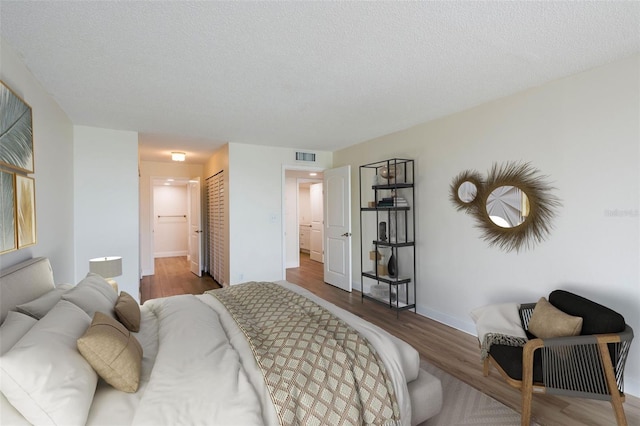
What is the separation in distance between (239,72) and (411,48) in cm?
125

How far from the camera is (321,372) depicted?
1.48m

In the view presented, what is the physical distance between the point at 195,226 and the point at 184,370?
561 centimetres

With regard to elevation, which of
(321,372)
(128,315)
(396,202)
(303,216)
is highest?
(396,202)

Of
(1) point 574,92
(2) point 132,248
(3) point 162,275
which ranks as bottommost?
(3) point 162,275

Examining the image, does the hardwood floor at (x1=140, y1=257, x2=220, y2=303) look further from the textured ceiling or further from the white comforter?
the white comforter

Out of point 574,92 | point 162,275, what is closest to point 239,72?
point 574,92

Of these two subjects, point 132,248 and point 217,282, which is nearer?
point 132,248

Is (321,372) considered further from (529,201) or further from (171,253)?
(171,253)

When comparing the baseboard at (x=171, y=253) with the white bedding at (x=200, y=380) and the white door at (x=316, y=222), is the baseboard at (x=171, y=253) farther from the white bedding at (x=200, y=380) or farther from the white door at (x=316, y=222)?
the white bedding at (x=200, y=380)

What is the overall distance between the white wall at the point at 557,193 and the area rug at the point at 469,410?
103 centimetres

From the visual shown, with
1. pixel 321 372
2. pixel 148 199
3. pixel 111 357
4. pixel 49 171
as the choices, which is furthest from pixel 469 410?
pixel 148 199

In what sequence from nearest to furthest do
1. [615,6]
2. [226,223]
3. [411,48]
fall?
[615,6]
[411,48]
[226,223]

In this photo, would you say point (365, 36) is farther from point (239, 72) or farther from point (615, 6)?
point (615, 6)

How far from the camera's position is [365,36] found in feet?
6.13
